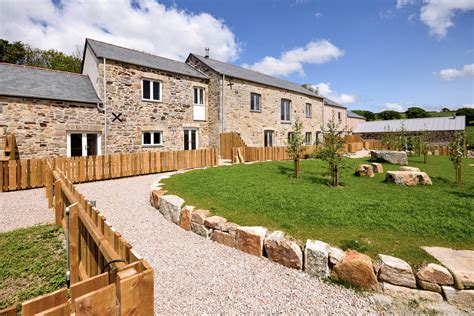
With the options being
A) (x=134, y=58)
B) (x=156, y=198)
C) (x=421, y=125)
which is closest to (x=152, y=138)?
(x=134, y=58)

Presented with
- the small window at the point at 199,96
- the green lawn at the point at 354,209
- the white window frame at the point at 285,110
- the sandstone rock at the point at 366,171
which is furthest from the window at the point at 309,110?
the green lawn at the point at 354,209

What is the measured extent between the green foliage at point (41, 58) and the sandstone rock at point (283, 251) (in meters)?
37.4

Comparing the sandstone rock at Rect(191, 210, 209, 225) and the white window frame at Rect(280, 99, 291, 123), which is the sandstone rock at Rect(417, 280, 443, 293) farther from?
the white window frame at Rect(280, 99, 291, 123)

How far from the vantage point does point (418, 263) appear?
3486 mm

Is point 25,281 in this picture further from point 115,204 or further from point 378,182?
point 378,182

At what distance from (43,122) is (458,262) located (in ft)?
54.8

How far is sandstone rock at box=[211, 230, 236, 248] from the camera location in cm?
476

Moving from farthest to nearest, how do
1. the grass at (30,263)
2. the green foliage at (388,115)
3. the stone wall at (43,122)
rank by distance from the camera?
the green foliage at (388,115) → the stone wall at (43,122) → the grass at (30,263)

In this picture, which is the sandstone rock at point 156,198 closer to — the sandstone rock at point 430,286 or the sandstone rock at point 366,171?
the sandstone rock at point 430,286

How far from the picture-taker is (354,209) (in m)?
5.57

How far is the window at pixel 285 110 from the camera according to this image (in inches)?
983

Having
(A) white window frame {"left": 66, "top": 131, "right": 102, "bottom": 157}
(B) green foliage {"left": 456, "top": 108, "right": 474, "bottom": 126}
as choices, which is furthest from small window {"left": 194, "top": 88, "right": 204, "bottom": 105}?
(B) green foliage {"left": 456, "top": 108, "right": 474, "bottom": 126}

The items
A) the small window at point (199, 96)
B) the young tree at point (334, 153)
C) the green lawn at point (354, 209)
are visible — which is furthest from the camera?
the small window at point (199, 96)

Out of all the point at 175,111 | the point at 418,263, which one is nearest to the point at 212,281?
the point at 418,263
